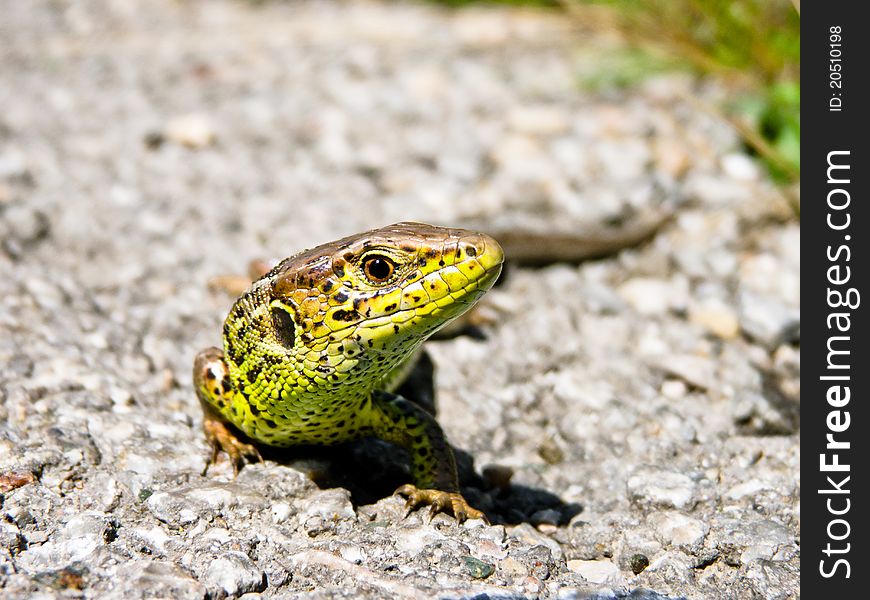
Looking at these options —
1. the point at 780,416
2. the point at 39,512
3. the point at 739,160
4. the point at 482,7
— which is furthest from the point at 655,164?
the point at 39,512

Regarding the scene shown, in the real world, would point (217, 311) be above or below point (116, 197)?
below

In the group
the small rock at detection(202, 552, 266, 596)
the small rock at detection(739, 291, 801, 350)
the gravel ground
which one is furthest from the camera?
the small rock at detection(739, 291, 801, 350)

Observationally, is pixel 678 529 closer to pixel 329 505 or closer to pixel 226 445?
A: pixel 329 505

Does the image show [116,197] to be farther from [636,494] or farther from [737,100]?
[737,100]

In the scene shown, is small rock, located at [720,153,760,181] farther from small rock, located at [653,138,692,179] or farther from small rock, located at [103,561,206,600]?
small rock, located at [103,561,206,600]

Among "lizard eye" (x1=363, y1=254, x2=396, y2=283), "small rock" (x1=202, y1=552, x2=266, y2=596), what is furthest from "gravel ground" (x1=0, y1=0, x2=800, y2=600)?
"lizard eye" (x1=363, y1=254, x2=396, y2=283)

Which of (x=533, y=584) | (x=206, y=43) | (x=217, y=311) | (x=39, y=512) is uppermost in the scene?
(x=206, y=43)
